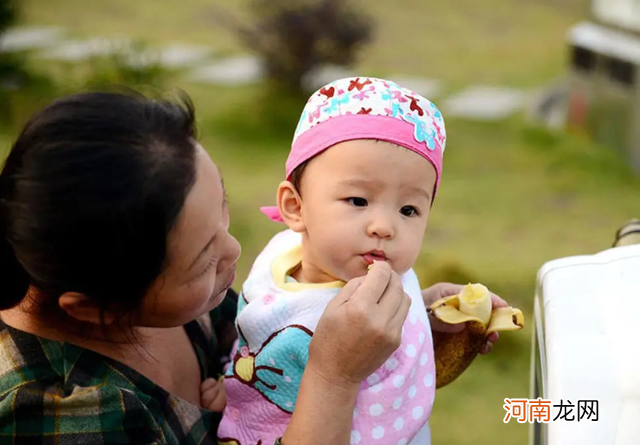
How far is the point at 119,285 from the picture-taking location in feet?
4.39

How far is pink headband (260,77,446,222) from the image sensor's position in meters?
1.67

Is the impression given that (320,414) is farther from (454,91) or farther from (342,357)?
(454,91)

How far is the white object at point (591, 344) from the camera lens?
4.28 feet

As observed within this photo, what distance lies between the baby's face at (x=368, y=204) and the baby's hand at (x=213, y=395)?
374 millimetres

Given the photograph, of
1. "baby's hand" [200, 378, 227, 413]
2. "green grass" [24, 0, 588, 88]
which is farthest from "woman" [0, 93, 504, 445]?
"green grass" [24, 0, 588, 88]

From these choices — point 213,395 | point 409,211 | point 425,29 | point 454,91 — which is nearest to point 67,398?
point 213,395

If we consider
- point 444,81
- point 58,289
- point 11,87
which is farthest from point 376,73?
point 58,289

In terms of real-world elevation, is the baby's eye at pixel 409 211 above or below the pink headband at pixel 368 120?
below

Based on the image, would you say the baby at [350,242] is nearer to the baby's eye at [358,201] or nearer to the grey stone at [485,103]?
the baby's eye at [358,201]

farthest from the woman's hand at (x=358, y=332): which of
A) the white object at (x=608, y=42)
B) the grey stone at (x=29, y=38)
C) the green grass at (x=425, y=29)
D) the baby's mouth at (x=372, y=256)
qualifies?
the grey stone at (x=29, y=38)

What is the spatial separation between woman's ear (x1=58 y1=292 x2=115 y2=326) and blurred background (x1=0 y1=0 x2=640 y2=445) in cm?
223

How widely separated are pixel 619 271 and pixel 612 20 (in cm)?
461

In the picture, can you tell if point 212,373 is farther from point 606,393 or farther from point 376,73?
point 376,73

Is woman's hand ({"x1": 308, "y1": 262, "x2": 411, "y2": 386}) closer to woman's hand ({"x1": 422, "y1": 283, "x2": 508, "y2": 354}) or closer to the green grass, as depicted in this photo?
woman's hand ({"x1": 422, "y1": 283, "x2": 508, "y2": 354})
